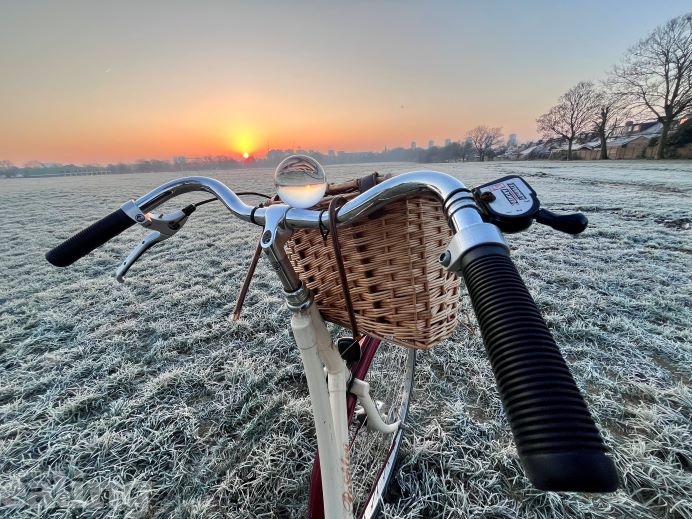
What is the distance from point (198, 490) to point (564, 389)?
1995 millimetres

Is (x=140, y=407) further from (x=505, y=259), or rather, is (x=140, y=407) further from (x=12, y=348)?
(x=505, y=259)

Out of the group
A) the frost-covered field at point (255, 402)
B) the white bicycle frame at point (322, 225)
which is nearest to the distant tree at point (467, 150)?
the frost-covered field at point (255, 402)

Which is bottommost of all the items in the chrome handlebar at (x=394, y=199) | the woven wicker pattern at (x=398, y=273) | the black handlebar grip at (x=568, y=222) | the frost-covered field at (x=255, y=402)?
the frost-covered field at (x=255, y=402)

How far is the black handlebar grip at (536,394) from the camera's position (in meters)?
0.29

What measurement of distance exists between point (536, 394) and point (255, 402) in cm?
225

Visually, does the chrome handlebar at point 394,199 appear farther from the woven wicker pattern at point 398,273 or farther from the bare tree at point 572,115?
the bare tree at point 572,115

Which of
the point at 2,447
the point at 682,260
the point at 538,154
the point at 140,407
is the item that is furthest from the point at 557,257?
the point at 538,154

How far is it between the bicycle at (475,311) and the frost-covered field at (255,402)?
64 centimetres

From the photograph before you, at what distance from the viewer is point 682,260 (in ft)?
13.8

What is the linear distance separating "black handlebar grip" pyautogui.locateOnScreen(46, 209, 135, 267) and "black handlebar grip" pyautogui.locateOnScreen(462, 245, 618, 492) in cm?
97

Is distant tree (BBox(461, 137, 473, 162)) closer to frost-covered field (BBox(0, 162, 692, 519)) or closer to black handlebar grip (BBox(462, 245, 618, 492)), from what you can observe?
frost-covered field (BBox(0, 162, 692, 519))

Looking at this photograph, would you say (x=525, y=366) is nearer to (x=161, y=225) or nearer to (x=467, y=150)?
(x=161, y=225)

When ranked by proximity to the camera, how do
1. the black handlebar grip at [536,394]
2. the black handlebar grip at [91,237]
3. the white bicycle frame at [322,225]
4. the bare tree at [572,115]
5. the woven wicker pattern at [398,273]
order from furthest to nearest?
the bare tree at [572,115], the black handlebar grip at [91,237], the woven wicker pattern at [398,273], the white bicycle frame at [322,225], the black handlebar grip at [536,394]

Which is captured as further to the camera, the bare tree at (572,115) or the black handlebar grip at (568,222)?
the bare tree at (572,115)
